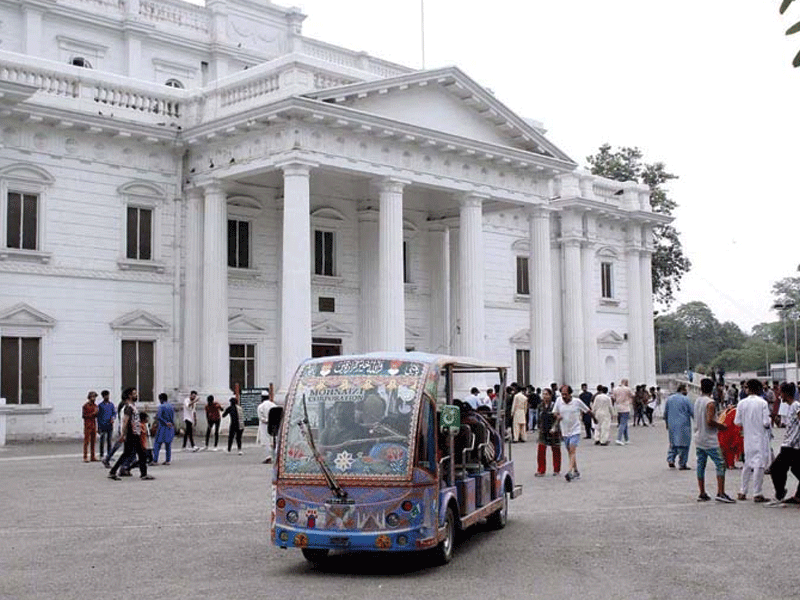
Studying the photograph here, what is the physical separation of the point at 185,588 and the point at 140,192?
21464 millimetres

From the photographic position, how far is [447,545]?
395 inches

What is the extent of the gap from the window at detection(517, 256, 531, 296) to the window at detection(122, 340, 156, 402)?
16.3m

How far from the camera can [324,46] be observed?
40.5 metres

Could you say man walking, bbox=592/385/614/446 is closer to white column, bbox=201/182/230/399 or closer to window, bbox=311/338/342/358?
window, bbox=311/338/342/358

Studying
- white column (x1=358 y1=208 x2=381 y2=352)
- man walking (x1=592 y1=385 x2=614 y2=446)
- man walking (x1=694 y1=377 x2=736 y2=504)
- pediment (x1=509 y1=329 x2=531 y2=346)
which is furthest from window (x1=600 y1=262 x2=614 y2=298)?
man walking (x1=694 y1=377 x2=736 y2=504)

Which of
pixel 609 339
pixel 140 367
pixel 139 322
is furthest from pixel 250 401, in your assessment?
pixel 609 339

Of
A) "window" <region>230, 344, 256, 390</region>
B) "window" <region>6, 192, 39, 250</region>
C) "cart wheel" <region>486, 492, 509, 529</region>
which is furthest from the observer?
"window" <region>230, 344, 256, 390</region>

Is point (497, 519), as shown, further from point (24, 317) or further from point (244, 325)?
point (244, 325)

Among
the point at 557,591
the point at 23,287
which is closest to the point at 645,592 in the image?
the point at 557,591

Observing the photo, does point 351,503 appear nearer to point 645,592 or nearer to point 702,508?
point 645,592

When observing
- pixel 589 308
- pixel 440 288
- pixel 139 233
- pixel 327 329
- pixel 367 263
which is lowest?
pixel 327 329

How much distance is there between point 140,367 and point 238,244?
4.90 m

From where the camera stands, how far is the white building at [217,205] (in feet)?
87.9

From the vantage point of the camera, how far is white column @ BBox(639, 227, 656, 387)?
4372cm
